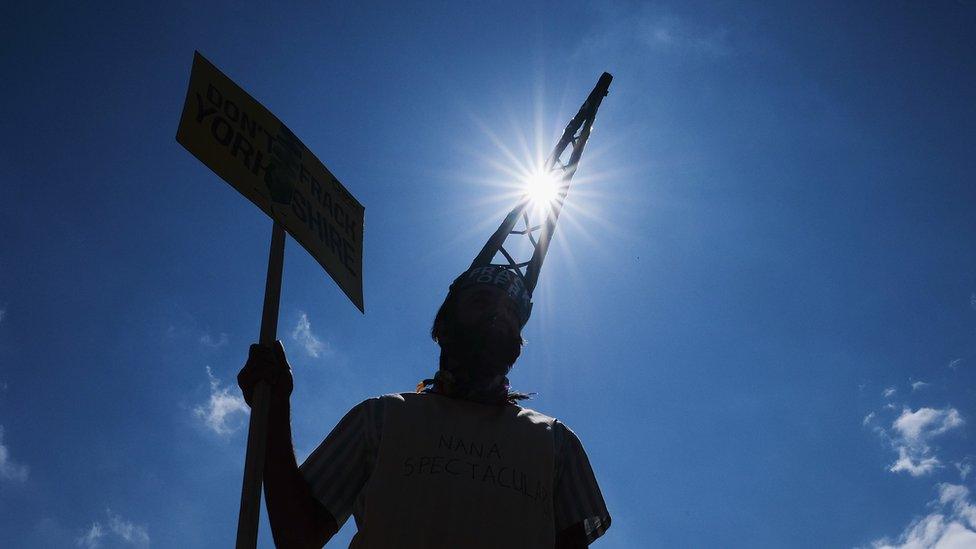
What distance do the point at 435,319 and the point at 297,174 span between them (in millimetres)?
790

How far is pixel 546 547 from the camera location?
75.9 inches

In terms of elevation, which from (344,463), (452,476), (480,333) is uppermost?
(480,333)

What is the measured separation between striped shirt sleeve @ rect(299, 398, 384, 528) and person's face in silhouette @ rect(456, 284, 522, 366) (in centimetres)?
46

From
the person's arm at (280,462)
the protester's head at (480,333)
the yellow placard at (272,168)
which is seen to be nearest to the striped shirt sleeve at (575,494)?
the protester's head at (480,333)

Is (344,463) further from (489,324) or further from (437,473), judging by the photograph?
(489,324)

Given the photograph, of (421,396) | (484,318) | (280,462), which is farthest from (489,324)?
(280,462)

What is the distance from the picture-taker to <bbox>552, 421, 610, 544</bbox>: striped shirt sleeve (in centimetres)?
215

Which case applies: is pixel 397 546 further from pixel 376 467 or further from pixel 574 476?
pixel 574 476

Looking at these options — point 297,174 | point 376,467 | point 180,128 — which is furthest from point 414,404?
point 180,128

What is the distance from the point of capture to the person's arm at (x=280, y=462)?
1948mm

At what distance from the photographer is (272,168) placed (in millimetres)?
2359

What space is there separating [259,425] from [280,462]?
0.13 meters

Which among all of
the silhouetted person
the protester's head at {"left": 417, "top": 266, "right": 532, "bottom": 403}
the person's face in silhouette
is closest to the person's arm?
the silhouetted person

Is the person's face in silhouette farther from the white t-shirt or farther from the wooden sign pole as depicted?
the wooden sign pole
